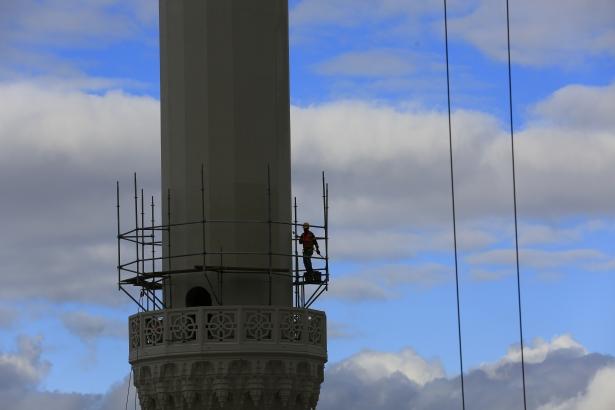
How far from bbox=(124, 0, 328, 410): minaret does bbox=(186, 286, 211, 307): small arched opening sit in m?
0.03

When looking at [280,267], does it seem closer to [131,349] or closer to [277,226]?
[277,226]

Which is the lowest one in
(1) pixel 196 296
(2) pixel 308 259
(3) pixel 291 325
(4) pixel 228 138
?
(3) pixel 291 325

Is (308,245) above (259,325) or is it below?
above

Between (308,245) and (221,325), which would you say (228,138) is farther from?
(221,325)

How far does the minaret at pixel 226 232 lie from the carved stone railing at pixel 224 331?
26mm

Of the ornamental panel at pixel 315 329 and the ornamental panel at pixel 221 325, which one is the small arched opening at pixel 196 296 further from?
the ornamental panel at pixel 315 329

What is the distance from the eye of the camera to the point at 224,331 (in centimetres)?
5294

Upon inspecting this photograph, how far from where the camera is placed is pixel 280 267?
54656mm

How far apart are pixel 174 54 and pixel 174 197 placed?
12.4 ft

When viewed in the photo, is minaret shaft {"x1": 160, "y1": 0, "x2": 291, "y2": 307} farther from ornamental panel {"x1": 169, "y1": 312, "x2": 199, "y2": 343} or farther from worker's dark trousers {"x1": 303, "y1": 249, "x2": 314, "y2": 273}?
ornamental panel {"x1": 169, "y1": 312, "x2": 199, "y2": 343}

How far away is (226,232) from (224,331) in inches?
106

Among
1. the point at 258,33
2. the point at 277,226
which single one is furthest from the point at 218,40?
the point at 277,226

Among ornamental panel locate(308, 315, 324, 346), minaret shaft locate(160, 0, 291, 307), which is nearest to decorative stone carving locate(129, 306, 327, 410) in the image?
ornamental panel locate(308, 315, 324, 346)

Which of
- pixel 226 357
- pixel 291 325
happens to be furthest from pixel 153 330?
pixel 291 325
